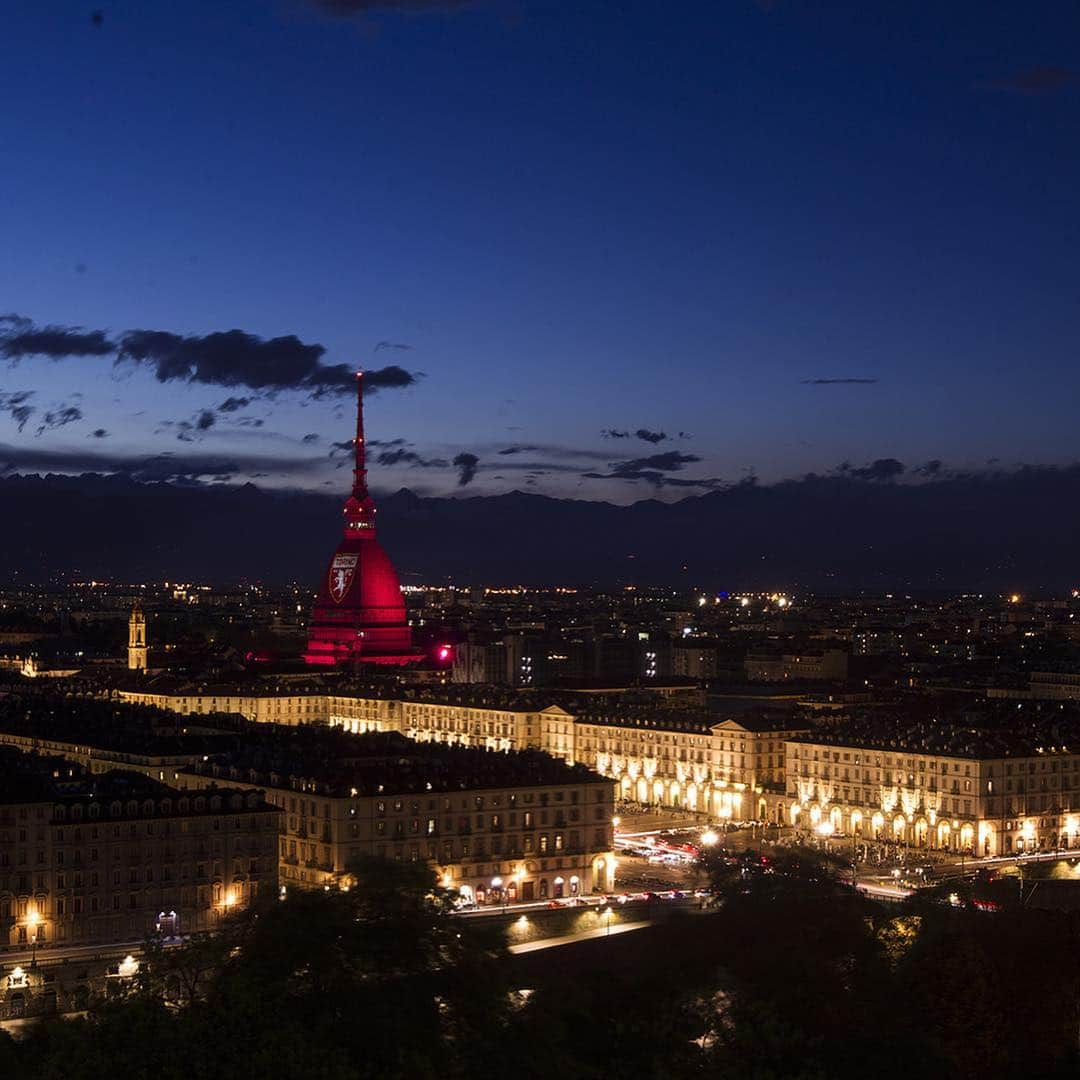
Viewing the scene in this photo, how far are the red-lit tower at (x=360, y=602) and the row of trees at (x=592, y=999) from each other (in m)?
77.6

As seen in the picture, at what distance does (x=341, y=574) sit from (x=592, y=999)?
303ft

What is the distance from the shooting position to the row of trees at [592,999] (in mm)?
34562

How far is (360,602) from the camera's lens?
135000mm

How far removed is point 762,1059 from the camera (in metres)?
39.2

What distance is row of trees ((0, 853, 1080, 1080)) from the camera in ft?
113

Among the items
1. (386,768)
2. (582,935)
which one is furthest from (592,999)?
(386,768)

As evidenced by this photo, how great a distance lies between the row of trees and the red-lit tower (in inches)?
3055

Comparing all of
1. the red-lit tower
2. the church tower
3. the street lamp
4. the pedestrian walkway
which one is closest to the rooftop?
the pedestrian walkway

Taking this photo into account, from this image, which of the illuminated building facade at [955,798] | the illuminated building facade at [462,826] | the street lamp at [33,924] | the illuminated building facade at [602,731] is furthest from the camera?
the illuminated building facade at [602,731]

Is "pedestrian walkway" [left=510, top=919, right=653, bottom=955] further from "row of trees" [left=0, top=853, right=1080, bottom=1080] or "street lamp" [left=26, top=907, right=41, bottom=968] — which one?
"street lamp" [left=26, top=907, right=41, bottom=968]

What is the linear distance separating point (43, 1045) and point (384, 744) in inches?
1677

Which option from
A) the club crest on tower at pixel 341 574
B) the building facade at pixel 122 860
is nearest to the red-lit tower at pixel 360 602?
the club crest on tower at pixel 341 574

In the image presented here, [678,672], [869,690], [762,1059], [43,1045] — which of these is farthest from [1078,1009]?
[678,672]

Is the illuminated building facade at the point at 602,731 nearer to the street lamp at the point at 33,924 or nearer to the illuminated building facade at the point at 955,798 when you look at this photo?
the illuminated building facade at the point at 955,798
